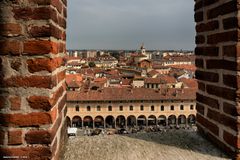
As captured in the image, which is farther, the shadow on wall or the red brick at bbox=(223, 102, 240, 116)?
the shadow on wall

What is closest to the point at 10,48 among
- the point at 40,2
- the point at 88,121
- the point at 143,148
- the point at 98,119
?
the point at 40,2

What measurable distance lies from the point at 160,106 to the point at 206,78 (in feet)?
128

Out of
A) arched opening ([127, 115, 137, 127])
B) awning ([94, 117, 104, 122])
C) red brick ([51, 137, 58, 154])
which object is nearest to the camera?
red brick ([51, 137, 58, 154])

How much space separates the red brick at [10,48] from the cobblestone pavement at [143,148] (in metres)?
0.96

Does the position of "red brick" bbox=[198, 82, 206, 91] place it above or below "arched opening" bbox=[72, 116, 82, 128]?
above

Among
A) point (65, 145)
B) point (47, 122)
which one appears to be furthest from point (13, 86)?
point (65, 145)

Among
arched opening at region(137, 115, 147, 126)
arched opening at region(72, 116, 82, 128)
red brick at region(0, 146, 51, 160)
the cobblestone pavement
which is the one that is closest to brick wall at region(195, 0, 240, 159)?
the cobblestone pavement

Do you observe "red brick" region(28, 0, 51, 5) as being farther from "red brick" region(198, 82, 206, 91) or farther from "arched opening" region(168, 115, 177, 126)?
"arched opening" region(168, 115, 177, 126)

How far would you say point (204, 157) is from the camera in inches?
104

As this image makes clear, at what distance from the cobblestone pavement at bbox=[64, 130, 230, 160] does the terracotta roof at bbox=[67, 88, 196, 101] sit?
37025 millimetres

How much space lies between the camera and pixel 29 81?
198 centimetres

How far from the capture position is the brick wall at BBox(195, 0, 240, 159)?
2.41m

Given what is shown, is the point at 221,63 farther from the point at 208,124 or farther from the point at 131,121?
the point at 131,121

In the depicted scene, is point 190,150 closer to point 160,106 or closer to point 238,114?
point 238,114
